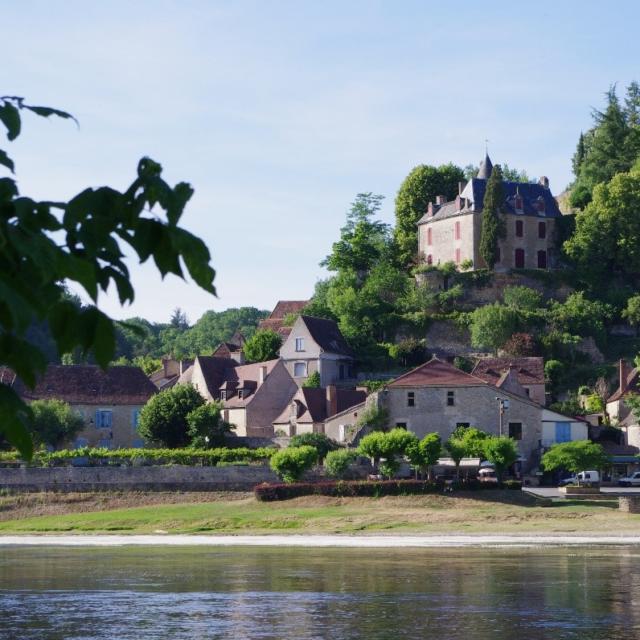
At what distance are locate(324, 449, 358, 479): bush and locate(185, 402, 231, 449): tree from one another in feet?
38.0

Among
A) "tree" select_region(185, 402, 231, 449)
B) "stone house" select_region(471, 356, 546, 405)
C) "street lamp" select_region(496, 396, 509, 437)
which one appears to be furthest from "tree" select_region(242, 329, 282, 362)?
"street lamp" select_region(496, 396, 509, 437)

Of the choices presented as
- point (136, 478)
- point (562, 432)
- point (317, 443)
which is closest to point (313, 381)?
point (317, 443)

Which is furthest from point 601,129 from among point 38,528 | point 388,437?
point 38,528

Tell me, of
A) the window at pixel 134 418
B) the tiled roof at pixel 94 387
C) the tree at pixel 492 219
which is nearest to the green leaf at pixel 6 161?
the tiled roof at pixel 94 387

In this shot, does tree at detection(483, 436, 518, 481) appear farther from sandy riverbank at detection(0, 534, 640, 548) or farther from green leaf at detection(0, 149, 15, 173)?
green leaf at detection(0, 149, 15, 173)

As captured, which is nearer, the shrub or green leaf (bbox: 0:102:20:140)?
green leaf (bbox: 0:102:20:140)

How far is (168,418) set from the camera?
77.6m

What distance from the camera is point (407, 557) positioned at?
1812 inches

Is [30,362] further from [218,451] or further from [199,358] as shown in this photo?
[199,358]

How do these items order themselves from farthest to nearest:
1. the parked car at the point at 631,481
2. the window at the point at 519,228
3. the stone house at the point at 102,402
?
the window at the point at 519,228 → the stone house at the point at 102,402 → the parked car at the point at 631,481

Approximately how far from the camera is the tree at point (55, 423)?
248 ft

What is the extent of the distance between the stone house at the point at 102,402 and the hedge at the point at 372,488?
70.8ft

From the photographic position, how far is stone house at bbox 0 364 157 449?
82.6 meters

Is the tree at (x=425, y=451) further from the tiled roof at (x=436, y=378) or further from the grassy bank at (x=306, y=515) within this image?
the tiled roof at (x=436, y=378)
